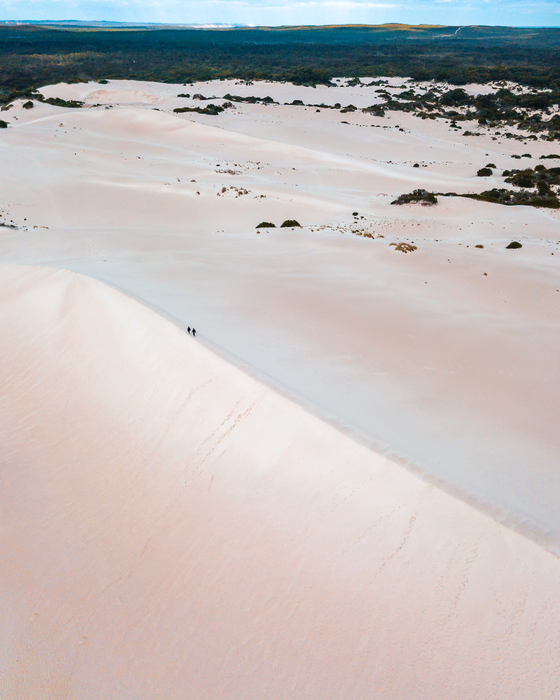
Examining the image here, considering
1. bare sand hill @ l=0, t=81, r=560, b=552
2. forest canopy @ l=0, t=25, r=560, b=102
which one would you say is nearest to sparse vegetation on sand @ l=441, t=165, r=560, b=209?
bare sand hill @ l=0, t=81, r=560, b=552

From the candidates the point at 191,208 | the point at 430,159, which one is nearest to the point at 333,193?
the point at 191,208

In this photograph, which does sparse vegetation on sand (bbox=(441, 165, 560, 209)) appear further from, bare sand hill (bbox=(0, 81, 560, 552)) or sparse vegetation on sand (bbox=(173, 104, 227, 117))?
sparse vegetation on sand (bbox=(173, 104, 227, 117))

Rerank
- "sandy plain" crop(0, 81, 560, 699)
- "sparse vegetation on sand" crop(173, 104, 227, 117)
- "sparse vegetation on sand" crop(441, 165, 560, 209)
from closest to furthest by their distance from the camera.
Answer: "sandy plain" crop(0, 81, 560, 699) → "sparse vegetation on sand" crop(441, 165, 560, 209) → "sparse vegetation on sand" crop(173, 104, 227, 117)

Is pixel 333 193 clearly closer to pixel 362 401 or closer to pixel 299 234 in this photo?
pixel 299 234

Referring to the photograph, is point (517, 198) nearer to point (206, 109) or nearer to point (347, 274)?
point (347, 274)

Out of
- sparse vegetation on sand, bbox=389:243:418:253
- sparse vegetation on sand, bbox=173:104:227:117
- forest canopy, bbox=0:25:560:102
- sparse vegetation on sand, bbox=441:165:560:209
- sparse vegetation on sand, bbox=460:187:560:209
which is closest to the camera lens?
sparse vegetation on sand, bbox=389:243:418:253

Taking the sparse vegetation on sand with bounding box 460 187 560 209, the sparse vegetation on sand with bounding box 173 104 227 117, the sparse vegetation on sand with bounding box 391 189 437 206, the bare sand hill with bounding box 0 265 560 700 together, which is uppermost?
the sparse vegetation on sand with bounding box 173 104 227 117
